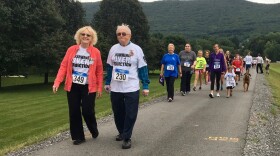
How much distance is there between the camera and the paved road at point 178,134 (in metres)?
7.32

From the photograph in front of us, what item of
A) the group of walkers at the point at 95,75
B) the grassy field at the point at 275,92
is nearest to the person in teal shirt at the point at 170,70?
the grassy field at the point at 275,92

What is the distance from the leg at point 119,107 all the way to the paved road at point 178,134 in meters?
0.40

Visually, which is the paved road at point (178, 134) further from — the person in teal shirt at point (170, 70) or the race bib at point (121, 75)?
the person in teal shirt at point (170, 70)

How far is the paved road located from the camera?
7.32 m

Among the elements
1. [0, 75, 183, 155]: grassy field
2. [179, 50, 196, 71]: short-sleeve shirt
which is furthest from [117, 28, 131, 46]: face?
[179, 50, 196, 71]: short-sleeve shirt

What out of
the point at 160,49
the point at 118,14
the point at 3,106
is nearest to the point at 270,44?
the point at 160,49

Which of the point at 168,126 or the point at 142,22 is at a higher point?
the point at 142,22

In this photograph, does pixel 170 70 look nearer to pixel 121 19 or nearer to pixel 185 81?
pixel 185 81

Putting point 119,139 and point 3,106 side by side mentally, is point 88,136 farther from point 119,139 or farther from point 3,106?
point 3,106

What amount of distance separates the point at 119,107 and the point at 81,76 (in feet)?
3.25

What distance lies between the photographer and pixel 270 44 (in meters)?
163

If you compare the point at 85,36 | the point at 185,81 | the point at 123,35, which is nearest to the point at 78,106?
the point at 85,36

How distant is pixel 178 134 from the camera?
8.80 meters

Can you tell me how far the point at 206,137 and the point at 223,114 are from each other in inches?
137
